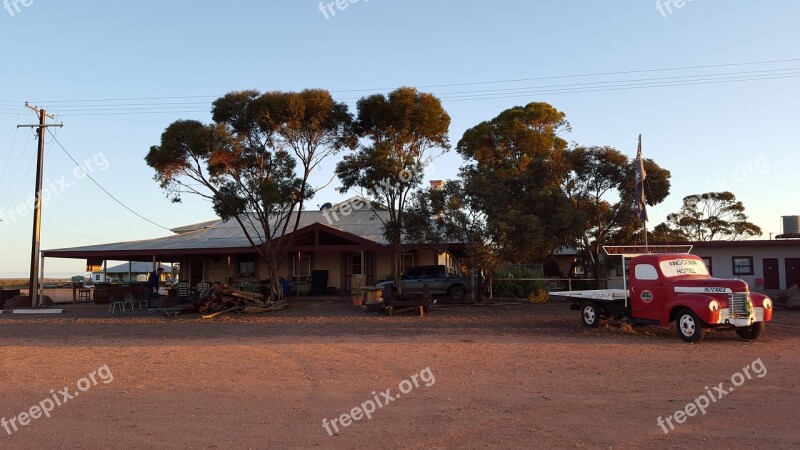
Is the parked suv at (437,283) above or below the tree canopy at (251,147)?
below

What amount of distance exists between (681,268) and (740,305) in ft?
5.18

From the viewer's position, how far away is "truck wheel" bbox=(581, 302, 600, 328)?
1567cm

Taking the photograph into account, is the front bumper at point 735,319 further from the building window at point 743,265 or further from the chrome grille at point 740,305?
the building window at point 743,265

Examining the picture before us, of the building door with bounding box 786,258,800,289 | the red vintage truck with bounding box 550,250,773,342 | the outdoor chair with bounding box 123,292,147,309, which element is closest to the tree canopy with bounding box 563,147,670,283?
the building door with bounding box 786,258,800,289

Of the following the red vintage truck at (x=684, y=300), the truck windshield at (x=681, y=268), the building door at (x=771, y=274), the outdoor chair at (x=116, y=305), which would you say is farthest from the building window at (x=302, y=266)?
the building door at (x=771, y=274)

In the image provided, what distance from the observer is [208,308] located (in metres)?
21.6

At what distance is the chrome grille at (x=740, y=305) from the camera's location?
12.8 metres

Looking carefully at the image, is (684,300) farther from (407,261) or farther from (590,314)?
(407,261)

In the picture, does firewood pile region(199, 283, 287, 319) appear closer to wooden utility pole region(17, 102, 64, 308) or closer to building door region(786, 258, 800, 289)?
wooden utility pole region(17, 102, 64, 308)

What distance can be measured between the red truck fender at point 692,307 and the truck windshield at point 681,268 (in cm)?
70

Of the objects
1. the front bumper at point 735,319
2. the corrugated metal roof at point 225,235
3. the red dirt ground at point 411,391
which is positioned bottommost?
the red dirt ground at point 411,391

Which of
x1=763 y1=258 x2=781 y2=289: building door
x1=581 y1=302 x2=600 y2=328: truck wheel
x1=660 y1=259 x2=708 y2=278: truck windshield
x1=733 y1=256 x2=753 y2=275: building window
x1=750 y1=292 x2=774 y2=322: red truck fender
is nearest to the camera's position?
x1=750 y1=292 x2=774 y2=322: red truck fender

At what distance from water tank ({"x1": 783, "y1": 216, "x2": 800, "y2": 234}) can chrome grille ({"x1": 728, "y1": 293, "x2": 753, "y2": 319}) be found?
28580 mm

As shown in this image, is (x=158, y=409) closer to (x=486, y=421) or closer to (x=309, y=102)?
(x=486, y=421)
